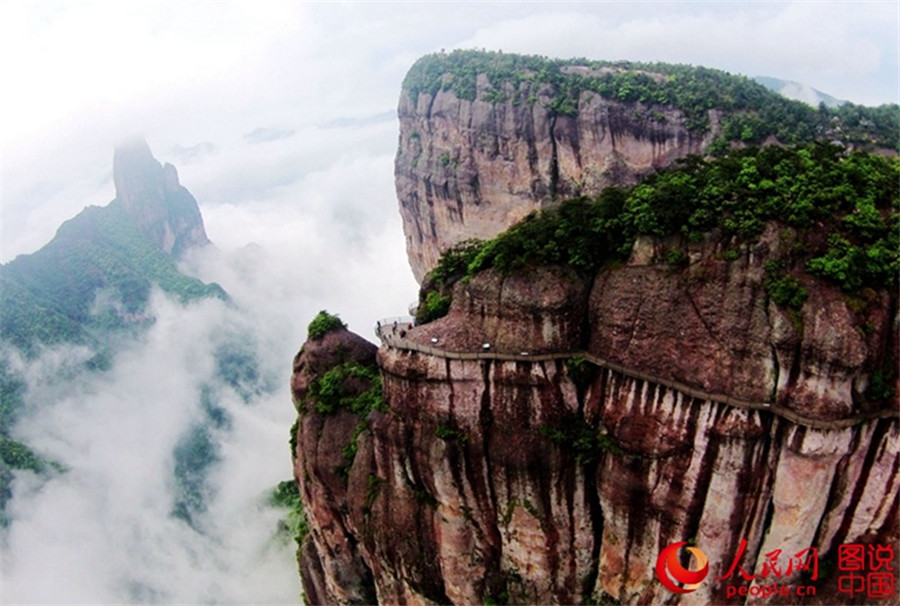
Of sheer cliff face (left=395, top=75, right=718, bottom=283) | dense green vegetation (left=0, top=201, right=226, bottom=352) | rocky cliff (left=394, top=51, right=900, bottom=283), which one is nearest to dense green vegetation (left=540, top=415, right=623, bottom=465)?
rocky cliff (left=394, top=51, right=900, bottom=283)

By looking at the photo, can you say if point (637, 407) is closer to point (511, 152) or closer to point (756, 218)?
point (756, 218)

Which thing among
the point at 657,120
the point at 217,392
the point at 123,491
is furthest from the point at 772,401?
the point at 217,392

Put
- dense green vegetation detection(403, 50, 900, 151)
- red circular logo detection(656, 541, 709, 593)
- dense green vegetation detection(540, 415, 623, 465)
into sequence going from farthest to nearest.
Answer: dense green vegetation detection(403, 50, 900, 151) → dense green vegetation detection(540, 415, 623, 465) → red circular logo detection(656, 541, 709, 593)

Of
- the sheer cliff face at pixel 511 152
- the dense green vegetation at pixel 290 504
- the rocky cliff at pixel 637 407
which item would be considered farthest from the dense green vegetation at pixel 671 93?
A: the dense green vegetation at pixel 290 504

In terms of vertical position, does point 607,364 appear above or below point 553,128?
below

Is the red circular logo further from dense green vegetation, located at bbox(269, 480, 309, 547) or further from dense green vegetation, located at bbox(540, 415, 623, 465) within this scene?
dense green vegetation, located at bbox(269, 480, 309, 547)

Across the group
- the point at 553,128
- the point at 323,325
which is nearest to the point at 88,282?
the point at 553,128
